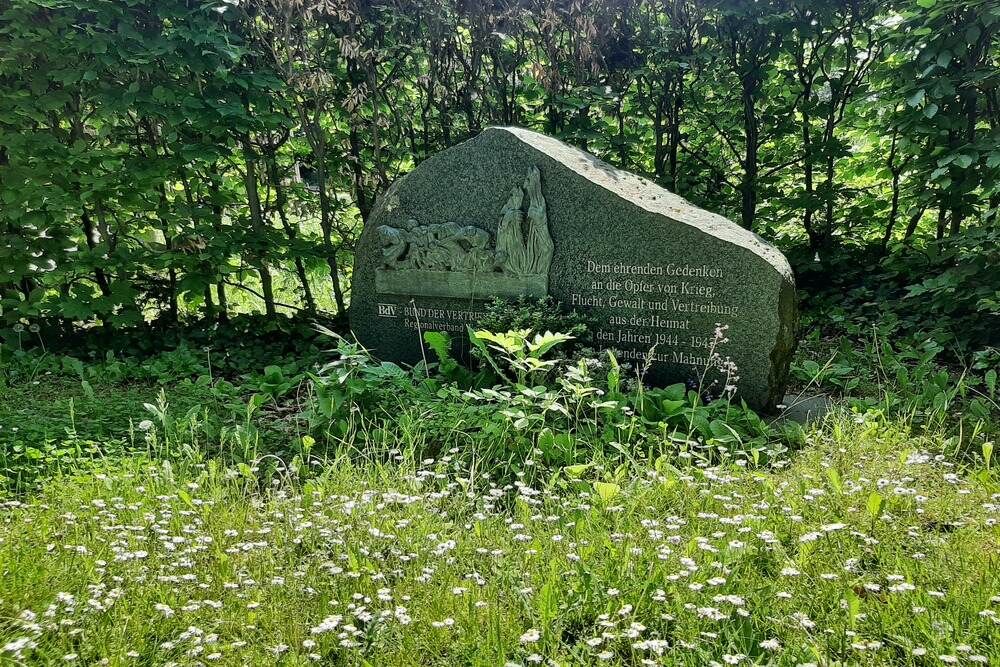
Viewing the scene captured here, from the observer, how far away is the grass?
7.65ft

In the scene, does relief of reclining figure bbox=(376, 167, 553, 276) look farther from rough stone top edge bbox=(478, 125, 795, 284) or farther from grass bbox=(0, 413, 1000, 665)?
grass bbox=(0, 413, 1000, 665)

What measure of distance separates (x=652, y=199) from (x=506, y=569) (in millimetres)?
3191

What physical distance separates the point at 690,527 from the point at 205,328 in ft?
16.8

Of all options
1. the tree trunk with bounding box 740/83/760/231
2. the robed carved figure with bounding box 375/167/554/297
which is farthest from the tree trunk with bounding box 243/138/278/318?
the tree trunk with bounding box 740/83/760/231

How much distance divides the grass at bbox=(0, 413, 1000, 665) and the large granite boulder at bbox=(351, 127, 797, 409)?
4.55 feet

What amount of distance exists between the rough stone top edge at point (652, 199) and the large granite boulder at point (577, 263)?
14 millimetres

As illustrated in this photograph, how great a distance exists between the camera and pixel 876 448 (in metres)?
3.90

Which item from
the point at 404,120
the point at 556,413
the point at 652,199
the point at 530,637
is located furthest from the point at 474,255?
the point at 530,637

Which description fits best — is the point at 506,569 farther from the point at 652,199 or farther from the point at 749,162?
the point at 749,162

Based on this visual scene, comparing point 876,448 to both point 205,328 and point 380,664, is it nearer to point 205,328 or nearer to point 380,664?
point 380,664

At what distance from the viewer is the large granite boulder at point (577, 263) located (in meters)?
4.81

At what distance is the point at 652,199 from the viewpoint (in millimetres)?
5238

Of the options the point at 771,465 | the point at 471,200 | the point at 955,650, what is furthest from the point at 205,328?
the point at 955,650

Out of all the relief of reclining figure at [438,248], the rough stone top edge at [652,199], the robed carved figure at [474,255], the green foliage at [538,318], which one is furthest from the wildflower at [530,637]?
the relief of reclining figure at [438,248]
